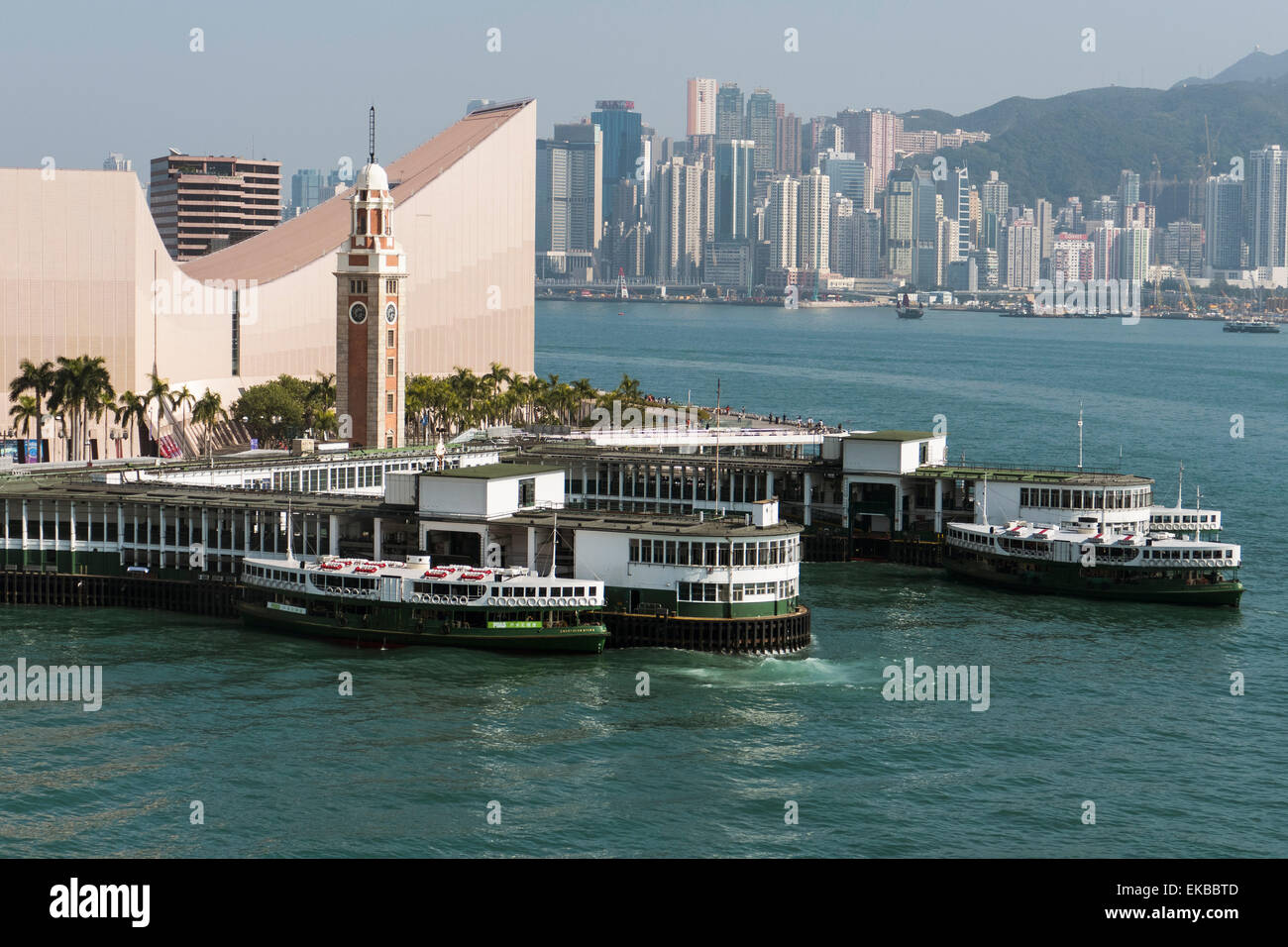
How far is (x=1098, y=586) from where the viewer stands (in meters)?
74.9

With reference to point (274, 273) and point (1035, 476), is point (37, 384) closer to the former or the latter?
point (274, 273)

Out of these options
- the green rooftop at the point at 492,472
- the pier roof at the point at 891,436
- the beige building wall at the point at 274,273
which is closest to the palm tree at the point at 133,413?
the beige building wall at the point at 274,273

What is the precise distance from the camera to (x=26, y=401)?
9906 cm

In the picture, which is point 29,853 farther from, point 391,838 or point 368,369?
point 368,369

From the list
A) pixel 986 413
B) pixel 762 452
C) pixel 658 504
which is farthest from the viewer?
pixel 986 413

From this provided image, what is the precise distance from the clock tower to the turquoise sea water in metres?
29.1

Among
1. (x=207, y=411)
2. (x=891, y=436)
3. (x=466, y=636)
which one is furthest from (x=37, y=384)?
(x=466, y=636)

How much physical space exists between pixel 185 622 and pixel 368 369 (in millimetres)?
30780

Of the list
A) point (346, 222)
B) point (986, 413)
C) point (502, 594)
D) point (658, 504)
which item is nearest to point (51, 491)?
point (502, 594)

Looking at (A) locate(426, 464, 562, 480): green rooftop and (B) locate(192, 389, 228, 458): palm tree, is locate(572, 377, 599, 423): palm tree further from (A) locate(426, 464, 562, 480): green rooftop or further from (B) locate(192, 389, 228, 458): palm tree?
(A) locate(426, 464, 562, 480): green rooftop

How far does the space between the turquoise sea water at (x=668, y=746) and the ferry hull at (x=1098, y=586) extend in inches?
87.4

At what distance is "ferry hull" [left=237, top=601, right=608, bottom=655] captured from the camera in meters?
59.2

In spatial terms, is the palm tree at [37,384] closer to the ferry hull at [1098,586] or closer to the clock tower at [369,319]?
the clock tower at [369,319]

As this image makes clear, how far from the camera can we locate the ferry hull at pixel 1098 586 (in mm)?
72812
